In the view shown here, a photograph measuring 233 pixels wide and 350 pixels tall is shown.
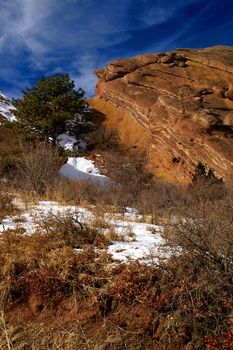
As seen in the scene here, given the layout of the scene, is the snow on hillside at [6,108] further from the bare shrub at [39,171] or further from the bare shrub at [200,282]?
the bare shrub at [200,282]

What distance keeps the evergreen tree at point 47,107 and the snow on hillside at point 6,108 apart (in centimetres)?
535

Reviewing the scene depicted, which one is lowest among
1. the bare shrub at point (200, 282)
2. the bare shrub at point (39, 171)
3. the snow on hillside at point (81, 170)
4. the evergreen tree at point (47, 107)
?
the bare shrub at point (200, 282)

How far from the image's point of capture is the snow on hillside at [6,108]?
28.9m

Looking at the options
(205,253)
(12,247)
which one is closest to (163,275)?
(205,253)

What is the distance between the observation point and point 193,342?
3061mm

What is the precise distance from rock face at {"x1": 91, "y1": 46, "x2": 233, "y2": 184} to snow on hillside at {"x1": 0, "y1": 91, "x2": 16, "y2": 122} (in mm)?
10217

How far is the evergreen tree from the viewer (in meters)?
22.2

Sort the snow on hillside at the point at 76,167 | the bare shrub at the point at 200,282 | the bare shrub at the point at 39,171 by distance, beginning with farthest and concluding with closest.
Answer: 1. the snow on hillside at the point at 76,167
2. the bare shrub at the point at 39,171
3. the bare shrub at the point at 200,282

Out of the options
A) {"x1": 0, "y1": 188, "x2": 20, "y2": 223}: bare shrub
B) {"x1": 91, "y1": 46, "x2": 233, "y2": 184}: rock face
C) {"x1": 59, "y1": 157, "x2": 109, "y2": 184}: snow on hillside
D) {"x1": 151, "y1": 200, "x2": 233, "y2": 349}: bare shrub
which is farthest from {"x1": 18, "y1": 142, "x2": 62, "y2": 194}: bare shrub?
{"x1": 91, "y1": 46, "x2": 233, "y2": 184}: rock face

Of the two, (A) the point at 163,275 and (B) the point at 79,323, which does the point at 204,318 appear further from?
(B) the point at 79,323

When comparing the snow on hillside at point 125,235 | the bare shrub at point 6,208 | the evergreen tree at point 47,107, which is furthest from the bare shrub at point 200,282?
the evergreen tree at point 47,107

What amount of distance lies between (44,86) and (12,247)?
19.8 meters

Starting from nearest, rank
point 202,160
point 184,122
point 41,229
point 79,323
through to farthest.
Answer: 1. point 79,323
2. point 41,229
3. point 202,160
4. point 184,122

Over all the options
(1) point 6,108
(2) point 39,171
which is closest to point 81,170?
(1) point 6,108
